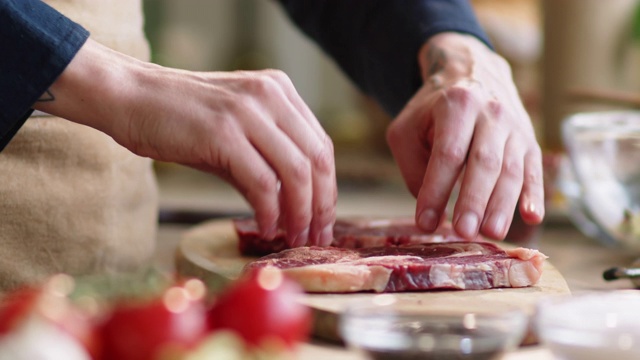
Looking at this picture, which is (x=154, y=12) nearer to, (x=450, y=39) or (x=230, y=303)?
(x=450, y=39)

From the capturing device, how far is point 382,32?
6.69 feet

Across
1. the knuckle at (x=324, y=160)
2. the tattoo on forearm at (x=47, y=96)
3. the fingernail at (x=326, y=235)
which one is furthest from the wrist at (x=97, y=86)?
the fingernail at (x=326, y=235)

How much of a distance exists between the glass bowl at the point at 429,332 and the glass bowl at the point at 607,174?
3.93 feet

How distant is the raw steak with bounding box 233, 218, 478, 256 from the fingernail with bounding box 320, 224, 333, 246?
0.13m

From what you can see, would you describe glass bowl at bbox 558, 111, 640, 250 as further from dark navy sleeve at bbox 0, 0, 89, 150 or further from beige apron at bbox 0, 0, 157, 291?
dark navy sleeve at bbox 0, 0, 89, 150

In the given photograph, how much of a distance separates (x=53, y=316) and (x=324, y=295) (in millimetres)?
602

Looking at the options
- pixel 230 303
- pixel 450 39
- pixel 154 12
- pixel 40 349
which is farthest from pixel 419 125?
pixel 154 12

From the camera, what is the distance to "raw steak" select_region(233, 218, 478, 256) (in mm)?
1680

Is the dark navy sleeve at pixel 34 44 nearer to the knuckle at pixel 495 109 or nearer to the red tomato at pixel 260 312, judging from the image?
the red tomato at pixel 260 312

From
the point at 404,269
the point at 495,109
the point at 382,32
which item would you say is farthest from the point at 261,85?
the point at 382,32

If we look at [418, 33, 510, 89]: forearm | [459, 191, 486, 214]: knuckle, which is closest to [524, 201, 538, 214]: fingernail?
[459, 191, 486, 214]: knuckle

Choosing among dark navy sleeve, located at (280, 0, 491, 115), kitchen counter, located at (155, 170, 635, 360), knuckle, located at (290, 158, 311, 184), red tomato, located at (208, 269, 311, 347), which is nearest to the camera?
red tomato, located at (208, 269, 311, 347)

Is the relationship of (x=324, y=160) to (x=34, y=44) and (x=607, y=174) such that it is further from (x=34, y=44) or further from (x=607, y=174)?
(x=607, y=174)

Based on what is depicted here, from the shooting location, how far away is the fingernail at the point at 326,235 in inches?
56.7
